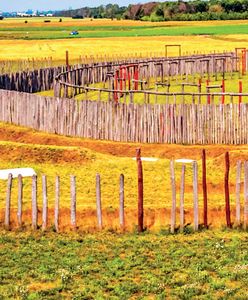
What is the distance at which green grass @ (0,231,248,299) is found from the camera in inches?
506

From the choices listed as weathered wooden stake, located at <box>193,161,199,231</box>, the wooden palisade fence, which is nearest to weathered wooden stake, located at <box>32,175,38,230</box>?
the wooden palisade fence

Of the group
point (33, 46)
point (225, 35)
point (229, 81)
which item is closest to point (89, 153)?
point (229, 81)

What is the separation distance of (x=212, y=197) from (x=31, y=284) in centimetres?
794

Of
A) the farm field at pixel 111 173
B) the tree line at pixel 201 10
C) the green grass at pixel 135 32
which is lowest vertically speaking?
the farm field at pixel 111 173

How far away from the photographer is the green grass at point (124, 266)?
1286 cm

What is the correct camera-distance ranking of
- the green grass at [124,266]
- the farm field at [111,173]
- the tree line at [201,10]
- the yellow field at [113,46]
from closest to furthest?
the green grass at [124,266] < the farm field at [111,173] < the yellow field at [113,46] < the tree line at [201,10]

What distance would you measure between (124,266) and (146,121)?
14.8 meters

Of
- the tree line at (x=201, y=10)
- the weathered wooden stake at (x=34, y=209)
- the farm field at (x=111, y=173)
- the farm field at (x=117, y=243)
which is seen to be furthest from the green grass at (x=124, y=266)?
the tree line at (x=201, y=10)

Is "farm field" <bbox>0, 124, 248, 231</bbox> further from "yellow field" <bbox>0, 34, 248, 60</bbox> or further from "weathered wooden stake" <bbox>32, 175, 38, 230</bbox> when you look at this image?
"yellow field" <bbox>0, 34, 248, 60</bbox>

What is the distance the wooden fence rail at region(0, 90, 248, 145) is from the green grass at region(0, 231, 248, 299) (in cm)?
1175

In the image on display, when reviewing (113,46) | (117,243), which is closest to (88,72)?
(117,243)

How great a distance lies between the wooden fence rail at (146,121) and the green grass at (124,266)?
38.5 feet

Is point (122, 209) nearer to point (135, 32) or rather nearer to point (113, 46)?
point (113, 46)

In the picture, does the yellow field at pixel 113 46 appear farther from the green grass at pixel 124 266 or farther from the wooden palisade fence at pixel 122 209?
the green grass at pixel 124 266
